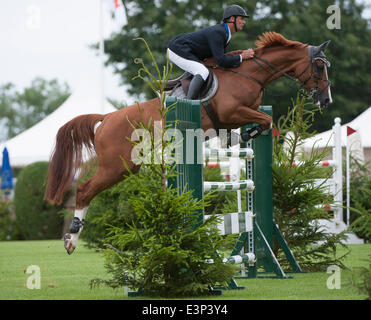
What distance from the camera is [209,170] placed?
396 inches

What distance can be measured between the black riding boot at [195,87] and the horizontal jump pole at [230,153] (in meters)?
0.68

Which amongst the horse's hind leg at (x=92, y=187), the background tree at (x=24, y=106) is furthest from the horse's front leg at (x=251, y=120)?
the background tree at (x=24, y=106)

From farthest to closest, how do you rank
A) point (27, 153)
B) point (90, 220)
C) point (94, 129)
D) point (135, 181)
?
1. point (27, 153)
2. point (90, 220)
3. point (94, 129)
4. point (135, 181)

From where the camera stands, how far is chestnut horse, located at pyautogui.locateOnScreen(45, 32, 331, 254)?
18.9 feet

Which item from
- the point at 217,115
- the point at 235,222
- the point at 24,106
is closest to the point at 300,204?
the point at 217,115

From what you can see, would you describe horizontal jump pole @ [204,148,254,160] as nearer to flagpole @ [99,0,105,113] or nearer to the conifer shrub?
the conifer shrub

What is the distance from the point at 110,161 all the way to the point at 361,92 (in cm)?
1915

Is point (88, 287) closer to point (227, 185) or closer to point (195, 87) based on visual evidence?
point (227, 185)

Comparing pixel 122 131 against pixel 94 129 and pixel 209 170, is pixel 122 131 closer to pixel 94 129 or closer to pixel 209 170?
pixel 94 129

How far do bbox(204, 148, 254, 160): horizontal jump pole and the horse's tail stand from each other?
145 cm

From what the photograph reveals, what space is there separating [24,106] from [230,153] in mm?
52383

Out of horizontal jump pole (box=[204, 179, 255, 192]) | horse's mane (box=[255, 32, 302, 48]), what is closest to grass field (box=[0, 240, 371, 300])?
horizontal jump pole (box=[204, 179, 255, 192])

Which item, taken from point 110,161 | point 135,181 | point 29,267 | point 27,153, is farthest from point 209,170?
point 27,153

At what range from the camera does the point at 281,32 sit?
861 inches
